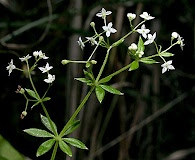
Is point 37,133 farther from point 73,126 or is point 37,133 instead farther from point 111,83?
point 111,83

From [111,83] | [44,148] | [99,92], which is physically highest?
[111,83]

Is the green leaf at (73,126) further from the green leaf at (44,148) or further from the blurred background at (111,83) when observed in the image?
the blurred background at (111,83)

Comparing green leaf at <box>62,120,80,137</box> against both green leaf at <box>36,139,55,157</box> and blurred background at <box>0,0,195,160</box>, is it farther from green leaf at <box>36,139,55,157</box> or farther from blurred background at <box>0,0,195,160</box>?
blurred background at <box>0,0,195,160</box>

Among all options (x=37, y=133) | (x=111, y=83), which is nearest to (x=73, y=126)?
(x=37, y=133)

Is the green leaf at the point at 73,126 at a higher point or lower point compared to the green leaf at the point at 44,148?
higher

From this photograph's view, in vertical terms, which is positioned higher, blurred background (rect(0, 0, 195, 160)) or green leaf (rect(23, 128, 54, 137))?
blurred background (rect(0, 0, 195, 160))

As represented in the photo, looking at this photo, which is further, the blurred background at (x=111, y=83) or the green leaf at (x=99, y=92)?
the blurred background at (x=111, y=83)

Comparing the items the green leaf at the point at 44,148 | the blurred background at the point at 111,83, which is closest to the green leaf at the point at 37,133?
the green leaf at the point at 44,148

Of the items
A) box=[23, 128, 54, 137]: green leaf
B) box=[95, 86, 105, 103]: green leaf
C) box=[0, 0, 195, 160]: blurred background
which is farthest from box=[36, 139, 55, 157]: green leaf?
box=[0, 0, 195, 160]: blurred background

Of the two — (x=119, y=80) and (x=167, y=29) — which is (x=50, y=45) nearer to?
(x=119, y=80)
